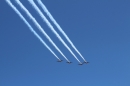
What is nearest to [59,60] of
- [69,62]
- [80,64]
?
[69,62]

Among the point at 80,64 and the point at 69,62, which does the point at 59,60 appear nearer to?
the point at 69,62

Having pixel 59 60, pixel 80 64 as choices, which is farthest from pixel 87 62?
pixel 59 60

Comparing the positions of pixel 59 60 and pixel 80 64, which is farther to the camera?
pixel 80 64

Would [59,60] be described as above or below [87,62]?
above

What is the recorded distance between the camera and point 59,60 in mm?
32688

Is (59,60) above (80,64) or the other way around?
above

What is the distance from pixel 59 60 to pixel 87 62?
6.13 m

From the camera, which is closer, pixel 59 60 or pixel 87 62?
pixel 59 60

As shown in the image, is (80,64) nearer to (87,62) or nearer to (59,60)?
(87,62)

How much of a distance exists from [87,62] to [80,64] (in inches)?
56.4

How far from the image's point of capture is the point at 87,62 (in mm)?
36438

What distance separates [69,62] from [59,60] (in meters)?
2.67

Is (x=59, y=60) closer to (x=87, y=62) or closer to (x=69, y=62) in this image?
(x=69, y=62)

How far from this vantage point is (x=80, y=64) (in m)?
35.8
